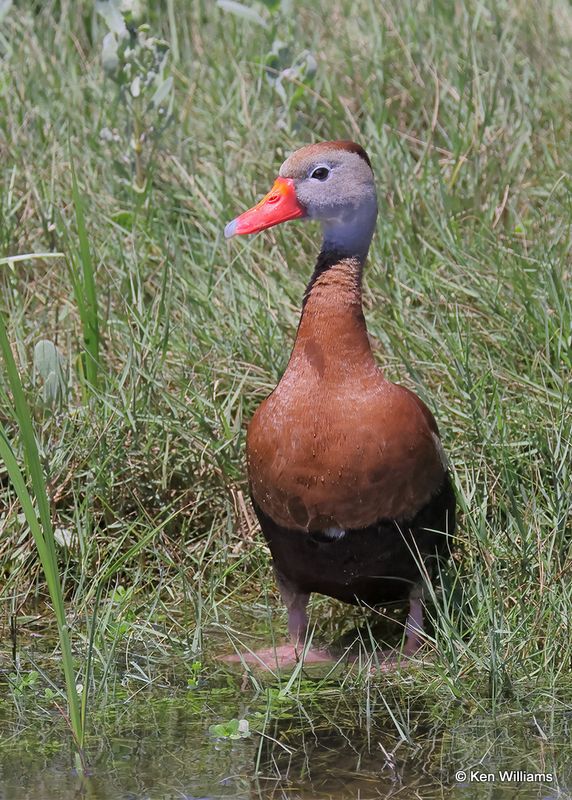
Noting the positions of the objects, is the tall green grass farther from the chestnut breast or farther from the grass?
the chestnut breast

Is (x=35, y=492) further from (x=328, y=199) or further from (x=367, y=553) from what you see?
(x=328, y=199)

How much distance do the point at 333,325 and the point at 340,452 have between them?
339 millimetres

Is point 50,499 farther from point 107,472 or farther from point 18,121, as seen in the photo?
point 18,121

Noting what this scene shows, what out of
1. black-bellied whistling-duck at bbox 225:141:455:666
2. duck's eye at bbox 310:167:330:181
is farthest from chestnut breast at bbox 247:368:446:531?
duck's eye at bbox 310:167:330:181

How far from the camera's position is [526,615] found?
10.8 ft

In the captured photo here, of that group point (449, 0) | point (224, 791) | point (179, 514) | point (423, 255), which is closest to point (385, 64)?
point (449, 0)

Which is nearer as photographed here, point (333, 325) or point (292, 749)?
point (292, 749)

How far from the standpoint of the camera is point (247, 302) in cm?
442

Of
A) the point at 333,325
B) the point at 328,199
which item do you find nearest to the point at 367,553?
the point at 333,325

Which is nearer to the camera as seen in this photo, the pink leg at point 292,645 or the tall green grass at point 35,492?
the tall green grass at point 35,492

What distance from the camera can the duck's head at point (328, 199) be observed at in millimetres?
3498

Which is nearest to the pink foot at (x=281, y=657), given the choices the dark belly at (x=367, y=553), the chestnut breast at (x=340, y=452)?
the dark belly at (x=367, y=553)

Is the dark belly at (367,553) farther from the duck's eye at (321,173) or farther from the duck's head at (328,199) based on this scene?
the duck's eye at (321,173)

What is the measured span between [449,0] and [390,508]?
343cm
